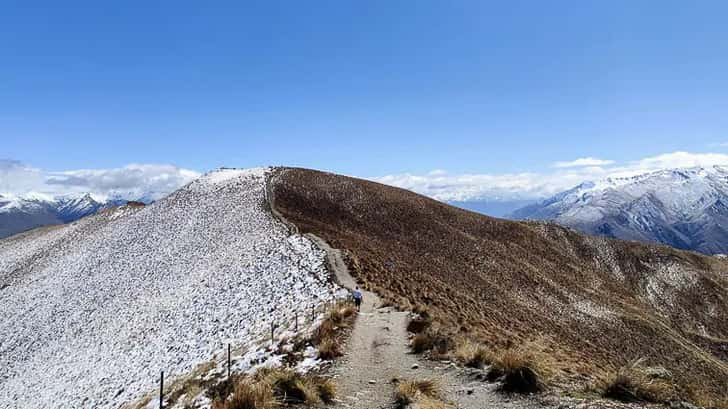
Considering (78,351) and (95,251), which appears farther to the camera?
(95,251)

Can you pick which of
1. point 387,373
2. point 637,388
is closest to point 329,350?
point 387,373

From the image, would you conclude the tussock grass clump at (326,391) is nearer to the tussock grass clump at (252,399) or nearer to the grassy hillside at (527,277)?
the tussock grass clump at (252,399)

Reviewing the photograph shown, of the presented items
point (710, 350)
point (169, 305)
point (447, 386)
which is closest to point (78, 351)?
point (169, 305)

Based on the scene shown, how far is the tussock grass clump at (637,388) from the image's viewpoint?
360 inches

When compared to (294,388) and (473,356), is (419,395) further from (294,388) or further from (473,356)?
(473,356)

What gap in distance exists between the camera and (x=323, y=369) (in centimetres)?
1356

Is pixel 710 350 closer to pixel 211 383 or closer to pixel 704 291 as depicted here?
pixel 704 291

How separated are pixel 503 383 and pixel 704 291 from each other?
67.0m

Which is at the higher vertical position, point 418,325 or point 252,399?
point 252,399

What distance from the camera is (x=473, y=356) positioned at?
13.2 metres

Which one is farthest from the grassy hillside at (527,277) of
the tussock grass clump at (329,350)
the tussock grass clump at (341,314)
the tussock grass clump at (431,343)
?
the tussock grass clump at (329,350)

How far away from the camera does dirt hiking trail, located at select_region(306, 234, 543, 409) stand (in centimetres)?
1059

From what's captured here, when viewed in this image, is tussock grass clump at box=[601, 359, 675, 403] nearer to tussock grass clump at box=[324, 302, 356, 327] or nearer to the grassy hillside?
the grassy hillside

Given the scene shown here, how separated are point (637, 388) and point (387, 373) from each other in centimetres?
660
